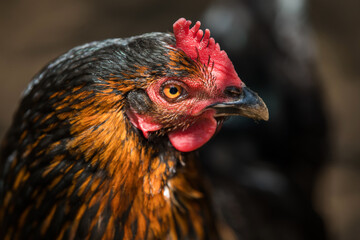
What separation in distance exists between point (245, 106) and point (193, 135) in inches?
8.7

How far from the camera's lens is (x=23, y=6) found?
5207mm

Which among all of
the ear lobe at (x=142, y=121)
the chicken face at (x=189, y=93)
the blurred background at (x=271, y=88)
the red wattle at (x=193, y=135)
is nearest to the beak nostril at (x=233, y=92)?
the chicken face at (x=189, y=93)

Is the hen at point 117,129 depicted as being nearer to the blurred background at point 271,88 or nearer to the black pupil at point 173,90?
the black pupil at point 173,90

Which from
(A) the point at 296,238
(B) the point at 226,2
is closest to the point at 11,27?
(B) the point at 226,2

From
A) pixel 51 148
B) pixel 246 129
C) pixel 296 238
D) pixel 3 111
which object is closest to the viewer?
pixel 51 148

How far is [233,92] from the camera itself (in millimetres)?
1486

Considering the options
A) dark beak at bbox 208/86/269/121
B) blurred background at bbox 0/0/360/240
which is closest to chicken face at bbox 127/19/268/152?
dark beak at bbox 208/86/269/121

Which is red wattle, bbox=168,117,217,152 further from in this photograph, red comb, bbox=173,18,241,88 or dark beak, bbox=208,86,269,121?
red comb, bbox=173,18,241,88

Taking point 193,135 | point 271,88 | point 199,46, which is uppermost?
point 199,46

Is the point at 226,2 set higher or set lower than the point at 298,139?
higher

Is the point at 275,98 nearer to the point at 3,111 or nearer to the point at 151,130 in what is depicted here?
the point at 151,130

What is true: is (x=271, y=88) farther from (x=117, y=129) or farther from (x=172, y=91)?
(x=117, y=129)

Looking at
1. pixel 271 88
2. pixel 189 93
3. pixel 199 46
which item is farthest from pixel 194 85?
pixel 271 88

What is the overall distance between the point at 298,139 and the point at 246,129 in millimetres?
523
